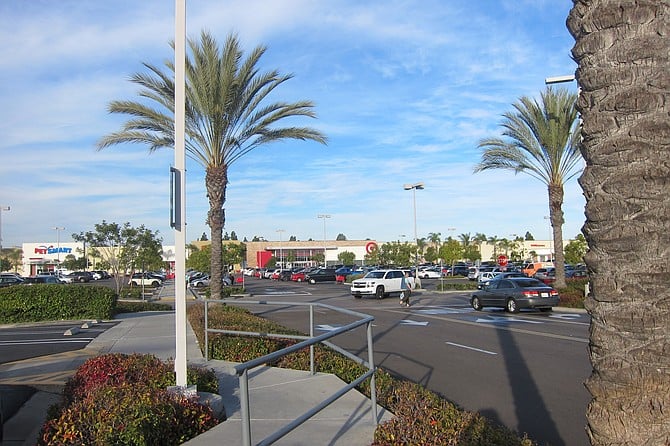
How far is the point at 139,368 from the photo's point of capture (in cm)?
809

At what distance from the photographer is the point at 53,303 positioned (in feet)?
72.4

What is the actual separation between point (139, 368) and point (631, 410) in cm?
658

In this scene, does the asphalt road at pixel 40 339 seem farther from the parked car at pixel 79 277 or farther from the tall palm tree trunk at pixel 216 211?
the parked car at pixel 79 277

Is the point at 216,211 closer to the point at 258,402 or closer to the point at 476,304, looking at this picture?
the point at 476,304

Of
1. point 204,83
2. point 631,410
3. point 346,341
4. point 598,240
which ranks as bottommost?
point 346,341

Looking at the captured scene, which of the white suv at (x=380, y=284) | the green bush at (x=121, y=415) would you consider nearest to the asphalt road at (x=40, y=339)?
the green bush at (x=121, y=415)

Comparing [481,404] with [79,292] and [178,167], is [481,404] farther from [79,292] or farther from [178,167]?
[79,292]

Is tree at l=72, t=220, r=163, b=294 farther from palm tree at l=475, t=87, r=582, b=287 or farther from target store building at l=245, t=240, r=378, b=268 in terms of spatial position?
target store building at l=245, t=240, r=378, b=268

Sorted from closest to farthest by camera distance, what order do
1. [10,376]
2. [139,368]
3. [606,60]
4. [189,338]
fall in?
[606,60] < [139,368] < [10,376] < [189,338]

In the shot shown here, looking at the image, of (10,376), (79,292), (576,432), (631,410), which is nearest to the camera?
(631,410)

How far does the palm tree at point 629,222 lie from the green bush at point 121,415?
402cm

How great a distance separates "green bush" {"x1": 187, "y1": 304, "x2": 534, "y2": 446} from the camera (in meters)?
5.21

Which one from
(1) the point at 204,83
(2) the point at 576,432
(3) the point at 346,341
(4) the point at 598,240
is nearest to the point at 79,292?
(1) the point at 204,83

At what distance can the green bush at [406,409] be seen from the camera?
5211mm
